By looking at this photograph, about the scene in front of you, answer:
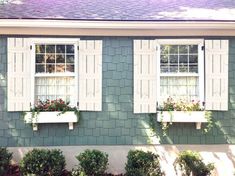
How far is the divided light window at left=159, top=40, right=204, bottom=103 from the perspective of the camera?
7.01 metres

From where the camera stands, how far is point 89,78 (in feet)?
22.5

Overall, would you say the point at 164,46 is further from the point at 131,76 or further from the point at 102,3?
the point at 102,3

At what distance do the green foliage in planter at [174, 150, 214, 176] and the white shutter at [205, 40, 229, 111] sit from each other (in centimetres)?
114

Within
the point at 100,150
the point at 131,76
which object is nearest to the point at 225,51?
the point at 131,76

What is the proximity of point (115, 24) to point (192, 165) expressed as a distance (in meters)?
3.38

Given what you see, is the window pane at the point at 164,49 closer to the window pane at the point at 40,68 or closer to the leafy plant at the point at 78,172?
the window pane at the point at 40,68

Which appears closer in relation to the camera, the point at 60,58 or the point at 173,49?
the point at 60,58

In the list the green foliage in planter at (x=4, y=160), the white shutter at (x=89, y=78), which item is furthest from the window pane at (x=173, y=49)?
the green foliage in planter at (x=4, y=160)

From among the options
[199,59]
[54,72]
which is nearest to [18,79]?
[54,72]

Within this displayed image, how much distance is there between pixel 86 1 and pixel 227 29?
3698 millimetres

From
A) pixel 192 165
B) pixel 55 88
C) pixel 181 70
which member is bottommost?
pixel 192 165

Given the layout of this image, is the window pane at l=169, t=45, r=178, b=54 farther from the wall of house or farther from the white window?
the white window

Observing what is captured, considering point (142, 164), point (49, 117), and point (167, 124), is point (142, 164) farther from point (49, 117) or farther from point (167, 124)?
point (49, 117)

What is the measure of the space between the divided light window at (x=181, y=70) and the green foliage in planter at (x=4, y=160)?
3453 mm
